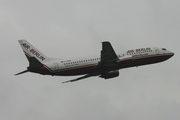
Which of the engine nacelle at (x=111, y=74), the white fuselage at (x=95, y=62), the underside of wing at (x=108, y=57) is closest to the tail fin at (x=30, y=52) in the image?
the white fuselage at (x=95, y=62)

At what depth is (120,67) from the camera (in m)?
82.8

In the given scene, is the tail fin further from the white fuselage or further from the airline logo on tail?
the white fuselage

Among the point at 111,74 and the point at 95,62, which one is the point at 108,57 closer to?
the point at 95,62

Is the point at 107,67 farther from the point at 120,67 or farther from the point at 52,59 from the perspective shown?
the point at 52,59

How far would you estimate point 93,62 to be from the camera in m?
80.5

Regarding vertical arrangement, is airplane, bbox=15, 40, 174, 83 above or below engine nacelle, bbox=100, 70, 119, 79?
above

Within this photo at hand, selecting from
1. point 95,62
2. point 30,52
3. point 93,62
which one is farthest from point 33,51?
point 95,62

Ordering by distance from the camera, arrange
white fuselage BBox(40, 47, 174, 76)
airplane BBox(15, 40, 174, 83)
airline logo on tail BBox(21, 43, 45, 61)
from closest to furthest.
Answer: airplane BBox(15, 40, 174, 83)
white fuselage BBox(40, 47, 174, 76)
airline logo on tail BBox(21, 43, 45, 61)

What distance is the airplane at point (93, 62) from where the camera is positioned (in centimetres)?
7638

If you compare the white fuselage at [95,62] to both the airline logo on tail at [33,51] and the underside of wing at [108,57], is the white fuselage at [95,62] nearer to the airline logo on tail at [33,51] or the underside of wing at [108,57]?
the underside of wing at [108,57]

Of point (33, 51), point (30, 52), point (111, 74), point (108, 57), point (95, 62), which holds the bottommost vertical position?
point (111, 74)

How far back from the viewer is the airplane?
76.4 meters

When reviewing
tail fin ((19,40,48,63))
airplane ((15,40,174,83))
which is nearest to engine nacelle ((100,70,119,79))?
airplane ((15,40,174,83))

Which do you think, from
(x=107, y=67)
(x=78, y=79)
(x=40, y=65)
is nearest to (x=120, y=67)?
(x=107, y=67)
